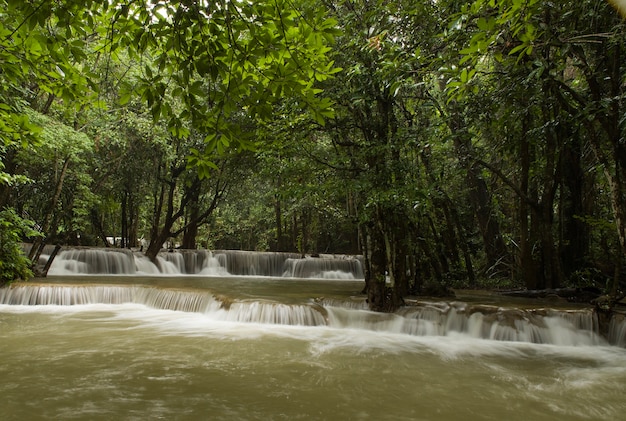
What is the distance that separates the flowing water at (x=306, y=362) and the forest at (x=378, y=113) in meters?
→ 1.16

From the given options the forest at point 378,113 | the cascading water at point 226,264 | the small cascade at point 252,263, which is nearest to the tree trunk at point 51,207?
the forest at point 378,113

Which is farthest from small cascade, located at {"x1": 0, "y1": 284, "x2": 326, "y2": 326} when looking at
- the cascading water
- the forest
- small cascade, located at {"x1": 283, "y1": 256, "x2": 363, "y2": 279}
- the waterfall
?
small cascade, located at {"x1": 283, "y1": 256, "x2": 363, "y2": 279}

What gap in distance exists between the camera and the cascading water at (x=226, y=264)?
56.7 ft

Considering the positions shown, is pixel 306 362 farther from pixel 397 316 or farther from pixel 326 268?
pixel 326 268

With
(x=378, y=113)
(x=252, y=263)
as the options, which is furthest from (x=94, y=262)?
(x=378, y=113)

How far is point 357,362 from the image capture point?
218 inches

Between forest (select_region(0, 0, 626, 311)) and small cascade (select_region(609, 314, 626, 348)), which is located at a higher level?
forest (select_region(0, 0, 626, 311))

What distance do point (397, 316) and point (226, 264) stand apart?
13698 millimetres

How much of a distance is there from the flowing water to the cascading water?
733cm

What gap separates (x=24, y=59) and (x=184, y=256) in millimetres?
17876

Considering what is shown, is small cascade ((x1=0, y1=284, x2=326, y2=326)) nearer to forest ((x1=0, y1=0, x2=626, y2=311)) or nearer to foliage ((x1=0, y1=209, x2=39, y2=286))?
foliage ((x1=0, y1=209, x2=39, y2=286))

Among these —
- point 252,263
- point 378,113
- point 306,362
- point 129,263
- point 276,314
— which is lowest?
point 306,362

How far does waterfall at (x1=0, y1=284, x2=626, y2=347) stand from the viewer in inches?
273

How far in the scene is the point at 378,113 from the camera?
781cm
